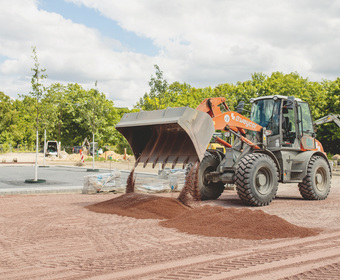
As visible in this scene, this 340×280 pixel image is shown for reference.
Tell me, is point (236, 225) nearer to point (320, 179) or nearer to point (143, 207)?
point (143, 207)

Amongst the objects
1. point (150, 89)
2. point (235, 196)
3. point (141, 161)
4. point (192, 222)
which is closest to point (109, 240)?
point (192, 222)

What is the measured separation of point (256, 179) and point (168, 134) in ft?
8.85

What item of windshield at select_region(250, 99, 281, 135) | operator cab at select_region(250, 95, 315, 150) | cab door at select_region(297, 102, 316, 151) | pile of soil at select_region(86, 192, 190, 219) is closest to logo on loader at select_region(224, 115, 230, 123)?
operator cab at select_region(250, 95, 315, 150)

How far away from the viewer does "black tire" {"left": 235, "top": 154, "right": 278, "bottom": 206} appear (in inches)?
440

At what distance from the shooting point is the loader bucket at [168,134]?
943 cm

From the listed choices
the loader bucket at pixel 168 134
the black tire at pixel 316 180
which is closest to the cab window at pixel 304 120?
the black tire at pixel 316 180

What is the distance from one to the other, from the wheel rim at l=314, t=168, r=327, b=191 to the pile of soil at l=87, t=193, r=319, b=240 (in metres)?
5.52

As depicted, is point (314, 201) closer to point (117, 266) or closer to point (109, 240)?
point (109, 240)

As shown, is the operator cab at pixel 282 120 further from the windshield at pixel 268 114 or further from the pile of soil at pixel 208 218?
the pile of soil at pixel 208 218

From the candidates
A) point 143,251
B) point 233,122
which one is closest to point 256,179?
point 233,122

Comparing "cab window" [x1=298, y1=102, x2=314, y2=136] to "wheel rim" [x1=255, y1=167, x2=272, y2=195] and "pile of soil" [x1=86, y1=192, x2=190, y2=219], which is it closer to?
"wheel rim" [x1=255, y1=167, x2=272, y2=195]

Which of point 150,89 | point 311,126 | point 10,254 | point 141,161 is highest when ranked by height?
point 150,89

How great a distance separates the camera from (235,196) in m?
14.4

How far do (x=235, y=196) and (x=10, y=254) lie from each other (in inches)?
378
